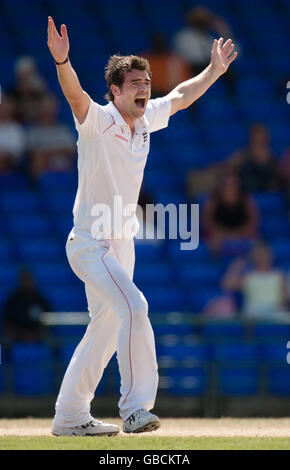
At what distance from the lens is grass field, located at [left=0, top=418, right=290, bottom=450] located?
625 cm

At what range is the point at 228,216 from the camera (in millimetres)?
13078

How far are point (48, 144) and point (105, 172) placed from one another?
295 inches

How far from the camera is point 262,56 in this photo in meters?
16.8

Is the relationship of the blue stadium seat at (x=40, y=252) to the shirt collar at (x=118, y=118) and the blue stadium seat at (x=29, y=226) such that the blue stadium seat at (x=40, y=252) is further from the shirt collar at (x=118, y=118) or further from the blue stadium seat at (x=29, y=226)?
the shirt collar at (x=118, y=118)

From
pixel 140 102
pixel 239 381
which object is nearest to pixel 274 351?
pixel 239 381

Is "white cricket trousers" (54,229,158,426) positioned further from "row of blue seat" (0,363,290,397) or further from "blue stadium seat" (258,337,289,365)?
"blue stadium seat" (258,337,289,365)

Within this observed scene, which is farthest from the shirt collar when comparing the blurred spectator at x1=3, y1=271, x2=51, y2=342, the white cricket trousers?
the blurred spectator at x1=3, y1=271, x2=51, y2=342

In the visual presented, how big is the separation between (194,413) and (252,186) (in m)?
3.66

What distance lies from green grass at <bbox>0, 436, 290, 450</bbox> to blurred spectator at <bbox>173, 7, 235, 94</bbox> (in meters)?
8.91

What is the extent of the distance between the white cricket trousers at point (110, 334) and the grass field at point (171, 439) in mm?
240

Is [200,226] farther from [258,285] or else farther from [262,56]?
[262,56]

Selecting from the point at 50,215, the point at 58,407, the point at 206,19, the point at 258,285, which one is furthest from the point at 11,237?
the point at 58,407

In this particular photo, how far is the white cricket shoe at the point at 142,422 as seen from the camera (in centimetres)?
661

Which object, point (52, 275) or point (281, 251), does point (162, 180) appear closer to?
point (281, 251)
